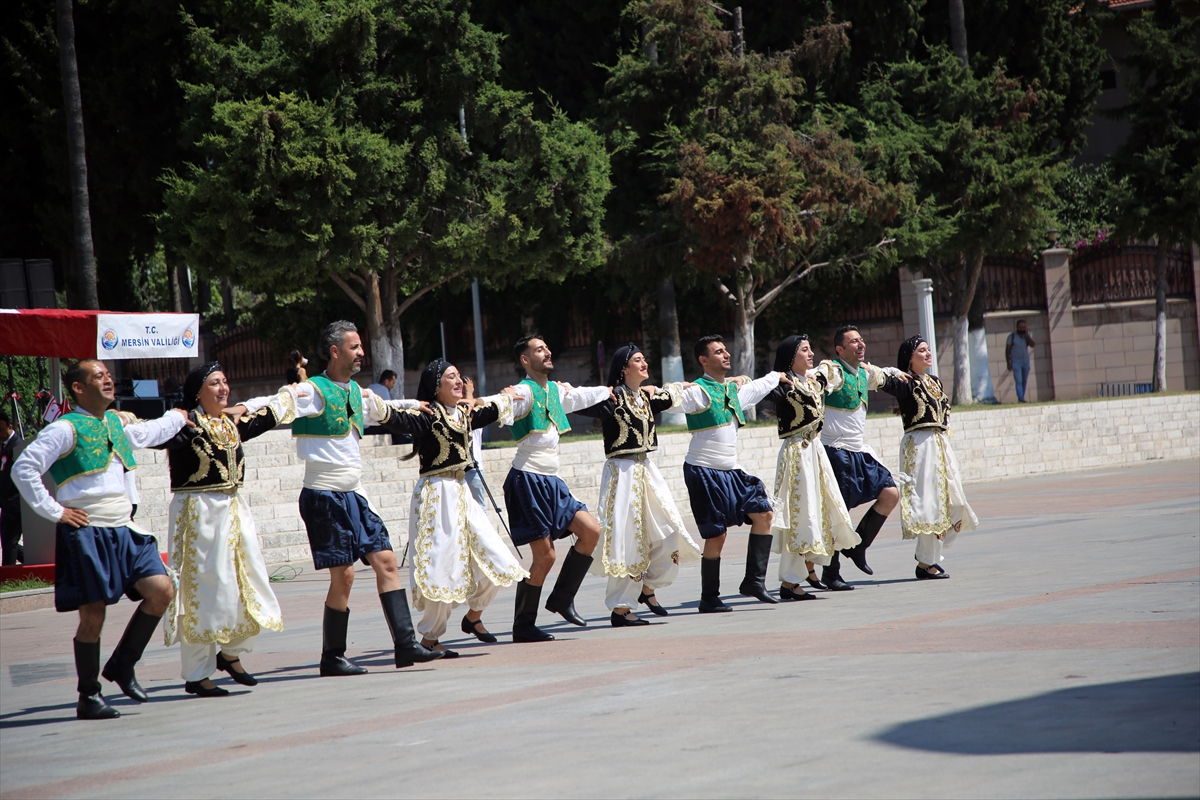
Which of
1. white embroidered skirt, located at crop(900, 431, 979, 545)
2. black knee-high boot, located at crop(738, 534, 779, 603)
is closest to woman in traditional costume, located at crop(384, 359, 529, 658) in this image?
black knee-high boot, located at crop(738, 534, 779, 603)

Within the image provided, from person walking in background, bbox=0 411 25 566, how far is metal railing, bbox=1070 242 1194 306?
76.7ft

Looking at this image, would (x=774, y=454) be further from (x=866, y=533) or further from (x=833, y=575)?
(x=833, y=575)

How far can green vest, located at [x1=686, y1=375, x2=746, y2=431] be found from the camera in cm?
998

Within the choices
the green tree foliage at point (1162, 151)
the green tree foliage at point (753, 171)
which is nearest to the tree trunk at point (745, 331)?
the green tree foliage at point (753, 171)

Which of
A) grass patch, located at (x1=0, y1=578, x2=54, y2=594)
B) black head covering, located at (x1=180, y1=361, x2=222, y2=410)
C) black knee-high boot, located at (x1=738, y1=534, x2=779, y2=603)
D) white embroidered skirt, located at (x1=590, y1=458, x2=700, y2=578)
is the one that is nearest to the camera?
black head covering, located at (x1=180, y1=361, x2=222, y2=410)

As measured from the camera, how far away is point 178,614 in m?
7.59

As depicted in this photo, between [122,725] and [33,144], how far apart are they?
26.0m

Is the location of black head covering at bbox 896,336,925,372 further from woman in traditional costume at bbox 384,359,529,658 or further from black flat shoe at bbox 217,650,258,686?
black flat shoe at bbox 217,650,258,686

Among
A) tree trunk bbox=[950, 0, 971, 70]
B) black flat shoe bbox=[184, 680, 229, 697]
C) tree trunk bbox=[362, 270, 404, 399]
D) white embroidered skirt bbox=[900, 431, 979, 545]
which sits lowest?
black flat shoe bbox=[184, 680, 229, 697]

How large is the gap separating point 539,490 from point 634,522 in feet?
2.50

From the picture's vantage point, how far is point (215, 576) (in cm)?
759

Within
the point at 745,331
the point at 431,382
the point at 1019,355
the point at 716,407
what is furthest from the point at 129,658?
the point at 1019,355

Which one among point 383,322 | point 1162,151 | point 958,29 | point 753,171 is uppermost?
point 958,29

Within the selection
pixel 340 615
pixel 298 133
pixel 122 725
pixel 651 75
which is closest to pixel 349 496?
pixel 340 615
